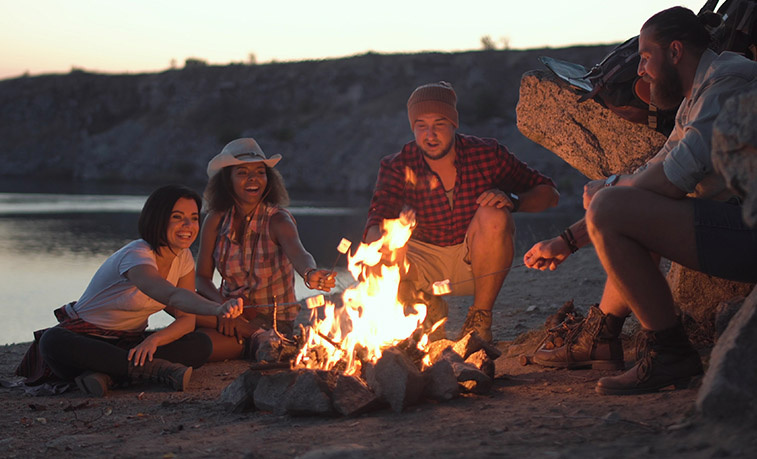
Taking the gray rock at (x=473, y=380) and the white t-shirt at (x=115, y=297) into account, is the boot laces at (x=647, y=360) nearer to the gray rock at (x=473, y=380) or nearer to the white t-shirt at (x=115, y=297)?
the gray rock at (x=473, y=380)

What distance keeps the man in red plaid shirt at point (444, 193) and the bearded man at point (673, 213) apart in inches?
66.6

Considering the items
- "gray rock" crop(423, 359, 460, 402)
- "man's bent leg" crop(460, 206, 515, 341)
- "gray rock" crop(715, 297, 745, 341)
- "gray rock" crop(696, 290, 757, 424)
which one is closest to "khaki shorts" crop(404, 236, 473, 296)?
"man's bent leg" crop(460, 206, 515, 341)

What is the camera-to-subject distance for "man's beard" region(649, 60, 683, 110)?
11.3 feet

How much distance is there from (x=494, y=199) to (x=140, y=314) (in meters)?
2.35

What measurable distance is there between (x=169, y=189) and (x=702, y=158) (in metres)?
3.03

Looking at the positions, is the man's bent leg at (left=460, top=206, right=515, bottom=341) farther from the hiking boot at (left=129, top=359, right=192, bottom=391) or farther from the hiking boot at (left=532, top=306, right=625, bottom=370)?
the hiking boot at (left=129, top=359, right=192, bottom=391)

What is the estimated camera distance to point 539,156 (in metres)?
26.8

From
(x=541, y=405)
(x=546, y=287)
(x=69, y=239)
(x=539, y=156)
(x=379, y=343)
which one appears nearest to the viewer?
(x=541, y=405)

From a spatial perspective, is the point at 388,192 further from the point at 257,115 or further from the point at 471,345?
the point at 257,115

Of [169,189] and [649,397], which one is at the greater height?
[169,189]

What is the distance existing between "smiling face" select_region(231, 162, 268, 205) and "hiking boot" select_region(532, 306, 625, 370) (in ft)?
7.42

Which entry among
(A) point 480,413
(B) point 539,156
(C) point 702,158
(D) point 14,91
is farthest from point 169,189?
→ (D) point 14,91

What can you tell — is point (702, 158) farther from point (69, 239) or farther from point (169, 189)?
point (69, 239)

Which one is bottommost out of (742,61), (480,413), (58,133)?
(480,413)
